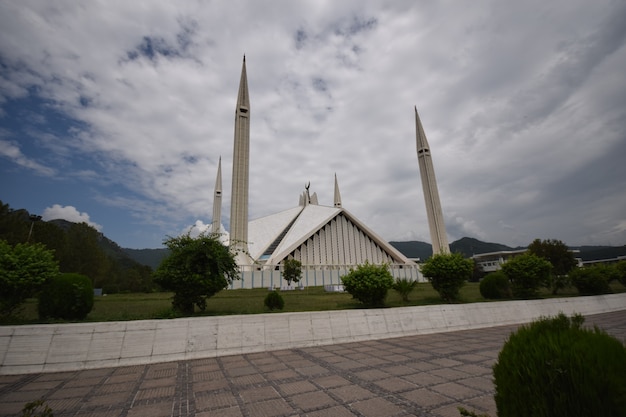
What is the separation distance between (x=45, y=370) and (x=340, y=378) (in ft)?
16.5

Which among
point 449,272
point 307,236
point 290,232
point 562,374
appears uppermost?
point 290,232

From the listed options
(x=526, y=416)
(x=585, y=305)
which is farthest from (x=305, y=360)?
(x=585, y=305)

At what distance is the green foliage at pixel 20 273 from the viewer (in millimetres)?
5984

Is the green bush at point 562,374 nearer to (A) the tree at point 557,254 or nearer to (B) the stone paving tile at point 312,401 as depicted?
(B) the stone paving tile at point 312,401

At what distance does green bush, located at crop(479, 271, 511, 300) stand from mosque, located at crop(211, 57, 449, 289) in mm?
14233

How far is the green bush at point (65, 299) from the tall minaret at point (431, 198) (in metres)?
35.5

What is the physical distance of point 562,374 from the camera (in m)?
1.31

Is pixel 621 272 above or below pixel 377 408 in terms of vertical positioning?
above

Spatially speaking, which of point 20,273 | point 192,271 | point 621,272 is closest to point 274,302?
point 192,271

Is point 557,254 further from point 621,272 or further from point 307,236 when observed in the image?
point 307,236

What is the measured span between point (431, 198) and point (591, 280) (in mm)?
24601

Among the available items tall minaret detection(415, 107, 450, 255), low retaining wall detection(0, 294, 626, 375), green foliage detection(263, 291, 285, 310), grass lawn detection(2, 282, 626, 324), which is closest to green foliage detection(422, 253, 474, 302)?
grass lawn detection(2, 282, 626, 324)

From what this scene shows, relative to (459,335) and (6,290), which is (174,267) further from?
(459,335)

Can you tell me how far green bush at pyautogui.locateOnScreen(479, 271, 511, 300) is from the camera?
11.5 metres
